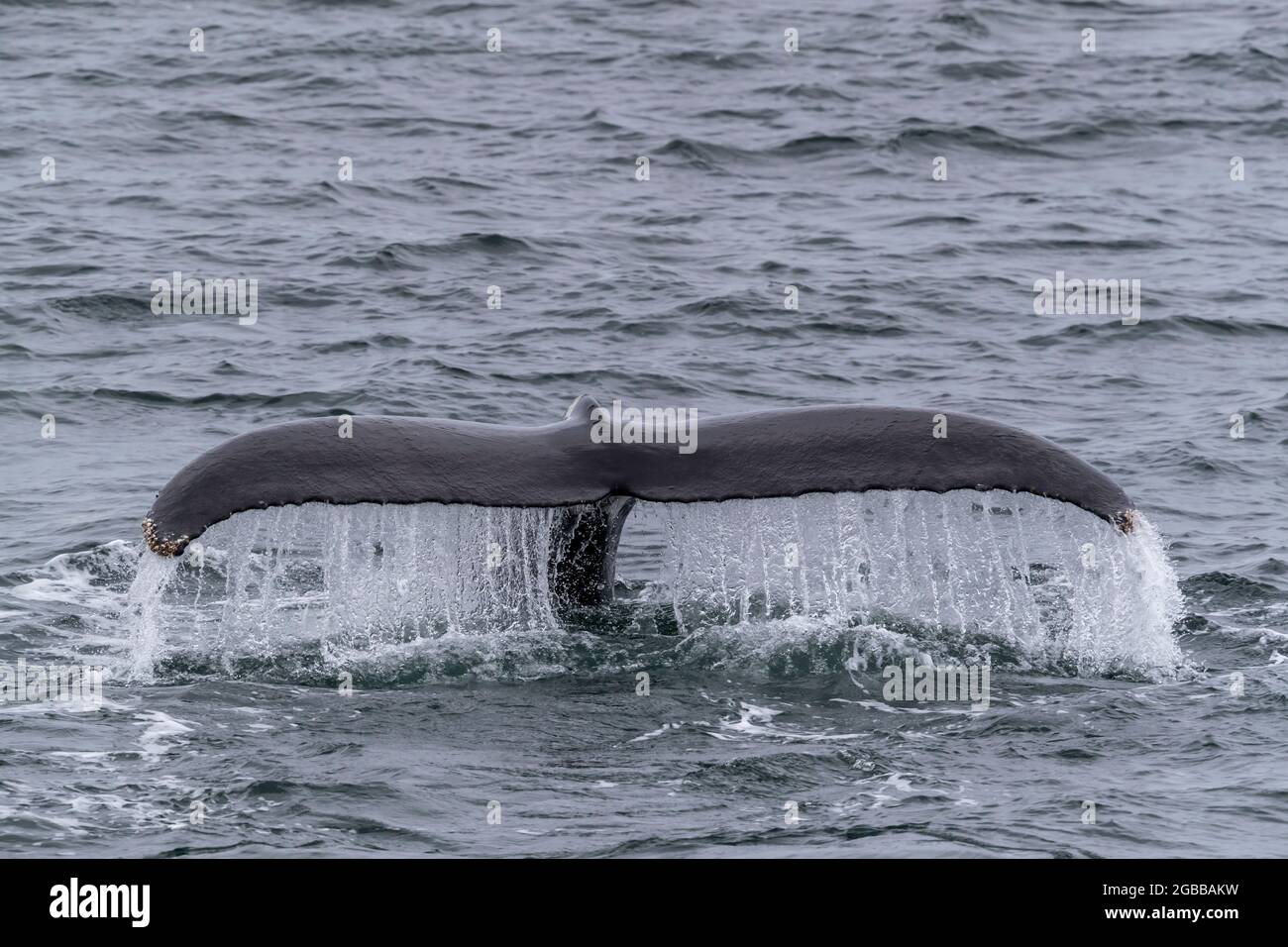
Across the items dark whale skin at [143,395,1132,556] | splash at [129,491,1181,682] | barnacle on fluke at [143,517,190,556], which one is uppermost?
dark whale skin at [143,395,1132,556]

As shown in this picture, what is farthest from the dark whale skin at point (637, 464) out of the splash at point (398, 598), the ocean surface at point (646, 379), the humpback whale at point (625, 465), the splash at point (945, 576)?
the ocean surface at point (646, 379)

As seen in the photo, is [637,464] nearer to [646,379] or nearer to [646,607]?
[646,607]

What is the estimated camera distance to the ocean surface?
7.78 meters

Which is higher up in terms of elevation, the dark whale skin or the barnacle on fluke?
the dark whale skin

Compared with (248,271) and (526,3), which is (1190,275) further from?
(526,3)

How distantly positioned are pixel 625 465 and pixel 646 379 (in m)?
7.45

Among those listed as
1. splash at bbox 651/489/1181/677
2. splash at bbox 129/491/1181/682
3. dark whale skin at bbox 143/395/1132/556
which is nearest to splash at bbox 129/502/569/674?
splash at bbox 129/491/1181/682

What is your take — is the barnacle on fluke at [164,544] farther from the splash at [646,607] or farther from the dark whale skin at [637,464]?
the splash at [646,607]

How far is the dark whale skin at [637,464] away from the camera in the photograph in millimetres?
7793

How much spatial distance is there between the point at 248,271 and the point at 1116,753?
39.1 ft

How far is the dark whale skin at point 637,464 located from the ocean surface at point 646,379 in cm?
61

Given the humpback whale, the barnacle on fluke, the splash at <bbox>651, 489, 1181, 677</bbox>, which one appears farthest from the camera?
the splash at <bbox>651, 489, 1181, 677</bbox>

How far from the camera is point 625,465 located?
820 cm

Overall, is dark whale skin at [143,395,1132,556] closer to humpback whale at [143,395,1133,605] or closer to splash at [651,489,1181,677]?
humpback whale at [143,395,1133,605]
